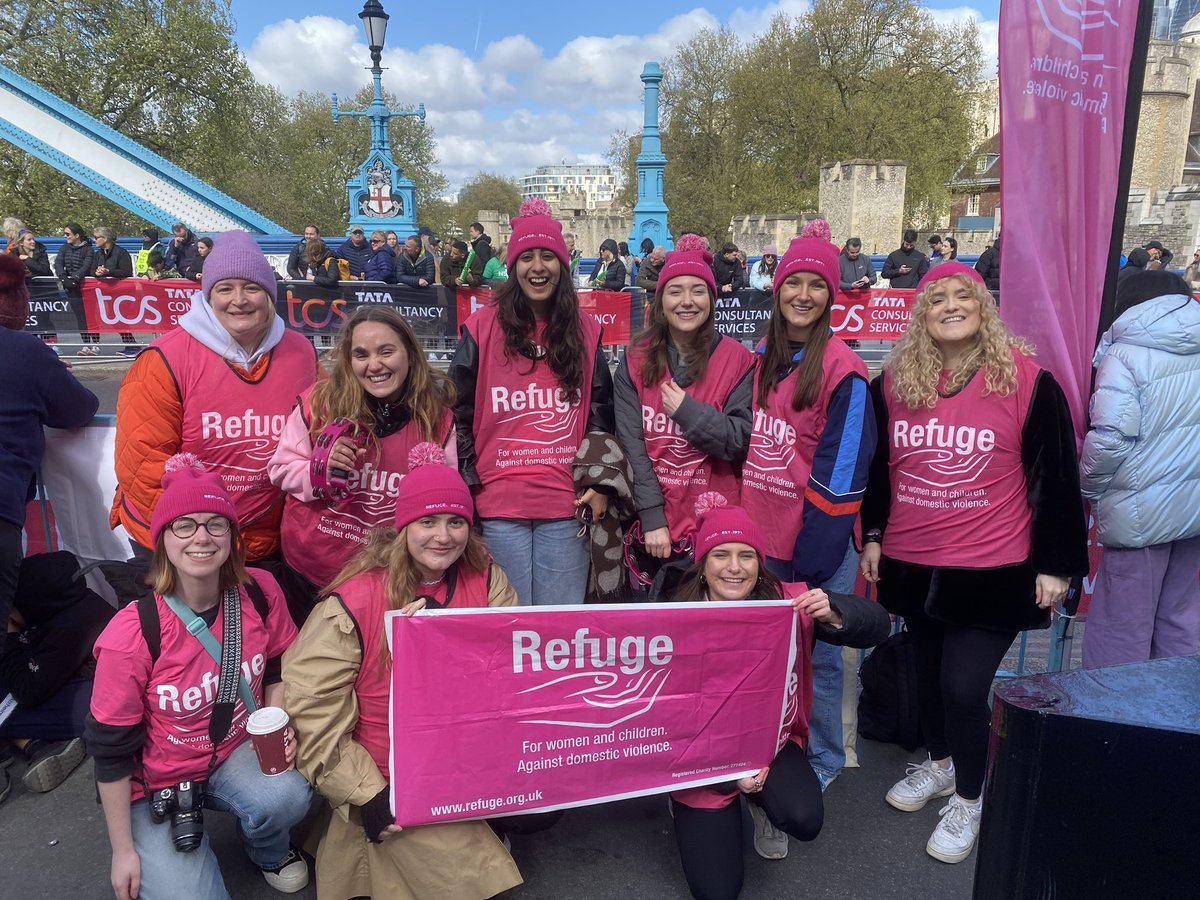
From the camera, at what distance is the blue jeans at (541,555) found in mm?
3037

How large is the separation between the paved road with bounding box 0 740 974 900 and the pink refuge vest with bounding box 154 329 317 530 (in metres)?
1.26

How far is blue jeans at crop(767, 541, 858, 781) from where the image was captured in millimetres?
2883

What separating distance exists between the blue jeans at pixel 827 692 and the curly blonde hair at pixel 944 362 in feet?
2.03

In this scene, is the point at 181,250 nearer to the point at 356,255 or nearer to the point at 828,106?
the point at 356,255

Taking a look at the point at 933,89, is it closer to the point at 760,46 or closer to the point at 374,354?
the point at 760,46

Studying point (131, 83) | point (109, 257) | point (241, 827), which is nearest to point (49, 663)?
point (241, 827)

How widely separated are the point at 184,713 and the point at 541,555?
1.31 m

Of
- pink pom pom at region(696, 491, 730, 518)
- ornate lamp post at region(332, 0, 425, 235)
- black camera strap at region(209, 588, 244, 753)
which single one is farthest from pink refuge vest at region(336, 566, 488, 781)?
ornate lamp post at region(332, 0, 425, 235)

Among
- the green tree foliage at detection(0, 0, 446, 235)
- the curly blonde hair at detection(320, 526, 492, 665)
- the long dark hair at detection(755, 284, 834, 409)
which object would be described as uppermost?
the green tree foliage at detection(0, 0, 446, 235)

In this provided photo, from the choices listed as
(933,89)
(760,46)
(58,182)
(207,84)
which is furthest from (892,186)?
(58,182)

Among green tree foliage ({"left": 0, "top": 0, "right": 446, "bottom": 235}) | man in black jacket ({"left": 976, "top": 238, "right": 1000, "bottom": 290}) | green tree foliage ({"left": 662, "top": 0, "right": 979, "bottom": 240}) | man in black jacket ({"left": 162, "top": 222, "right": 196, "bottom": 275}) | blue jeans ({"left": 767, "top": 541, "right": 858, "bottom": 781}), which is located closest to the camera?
blue jeans ({"left": 767, "top": 541, "right": 858, "bottom": 781})

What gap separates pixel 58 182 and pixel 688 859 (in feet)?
114

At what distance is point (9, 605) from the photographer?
2.88m

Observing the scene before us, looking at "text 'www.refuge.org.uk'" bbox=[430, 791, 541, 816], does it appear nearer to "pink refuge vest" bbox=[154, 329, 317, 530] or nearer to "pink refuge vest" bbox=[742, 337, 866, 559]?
"pink refuge vest" bbox=[742, 337, 866, 559]
